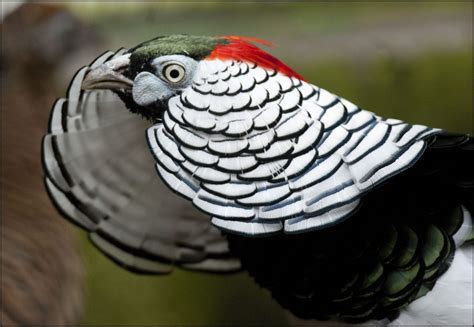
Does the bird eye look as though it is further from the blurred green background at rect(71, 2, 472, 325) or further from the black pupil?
the blurred green background at rect(71, 2, 472, 325)

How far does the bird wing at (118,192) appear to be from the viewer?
0.90 meters

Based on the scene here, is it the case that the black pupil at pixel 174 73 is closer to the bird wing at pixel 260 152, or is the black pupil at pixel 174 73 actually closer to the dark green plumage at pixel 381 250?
the bird wing at pixel 260 152

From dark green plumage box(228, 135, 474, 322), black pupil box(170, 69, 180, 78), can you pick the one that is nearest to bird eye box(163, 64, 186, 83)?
black pupil box(170, 69, 180, 78)

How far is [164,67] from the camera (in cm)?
74

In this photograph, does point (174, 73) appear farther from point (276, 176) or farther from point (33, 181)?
point (33, 181)

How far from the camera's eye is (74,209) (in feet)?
3.10

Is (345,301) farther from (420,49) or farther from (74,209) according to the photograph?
(420,49)

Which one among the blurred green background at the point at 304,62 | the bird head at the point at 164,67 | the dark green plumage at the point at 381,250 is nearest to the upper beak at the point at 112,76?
the bird head at the point at 164,67

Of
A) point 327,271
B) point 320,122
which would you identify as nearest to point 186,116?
point 320,122

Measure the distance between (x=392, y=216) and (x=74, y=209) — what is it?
0.46 meters

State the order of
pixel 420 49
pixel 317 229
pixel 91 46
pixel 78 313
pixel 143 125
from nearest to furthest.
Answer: pixel 317 229 → pixel 143 125 → pixel 78 313 → pixel 91 46 → pixel 420 49

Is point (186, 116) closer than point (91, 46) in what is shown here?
Yes

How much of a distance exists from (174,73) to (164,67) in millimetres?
14

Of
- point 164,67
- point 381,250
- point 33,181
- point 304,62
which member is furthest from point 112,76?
point 304,62
